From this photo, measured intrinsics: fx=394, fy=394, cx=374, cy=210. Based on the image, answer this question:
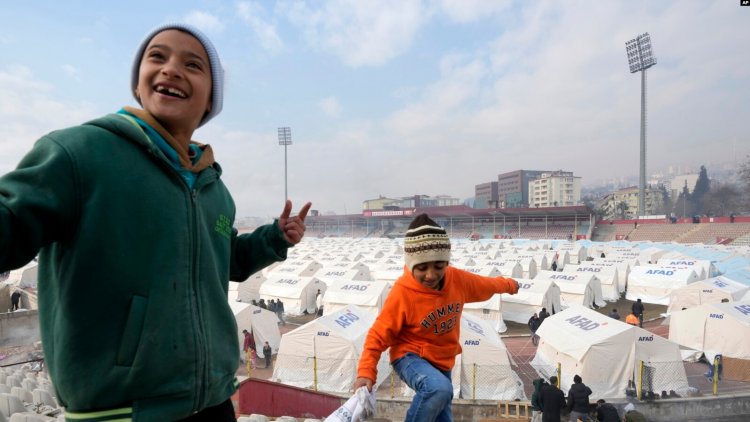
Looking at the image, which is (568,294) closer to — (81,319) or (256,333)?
(256,333)

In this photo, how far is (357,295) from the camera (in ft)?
54.0

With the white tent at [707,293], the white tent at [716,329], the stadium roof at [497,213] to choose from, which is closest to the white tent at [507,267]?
the white tent at [707,293]

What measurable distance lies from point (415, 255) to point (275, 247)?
4.15ft

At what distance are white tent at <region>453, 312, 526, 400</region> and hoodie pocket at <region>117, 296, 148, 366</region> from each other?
9135 millimetres

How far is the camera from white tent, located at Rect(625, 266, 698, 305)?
63.9ft

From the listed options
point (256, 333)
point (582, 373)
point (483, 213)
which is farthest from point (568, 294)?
point (483, 213)

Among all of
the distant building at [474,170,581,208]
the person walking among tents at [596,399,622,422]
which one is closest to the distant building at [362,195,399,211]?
the distant building at [474,170,581,208]

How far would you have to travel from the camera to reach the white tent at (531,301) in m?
16.8

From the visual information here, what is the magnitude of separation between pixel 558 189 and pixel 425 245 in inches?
5687

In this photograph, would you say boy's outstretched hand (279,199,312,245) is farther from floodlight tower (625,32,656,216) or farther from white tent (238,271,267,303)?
floodlight tower (625,32,656,216)

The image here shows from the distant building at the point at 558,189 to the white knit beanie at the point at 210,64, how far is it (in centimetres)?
14028

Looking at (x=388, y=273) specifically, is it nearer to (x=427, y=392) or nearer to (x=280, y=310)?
(x=280, y=310)

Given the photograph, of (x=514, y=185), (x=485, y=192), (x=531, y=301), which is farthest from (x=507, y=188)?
(x=531, y=301)

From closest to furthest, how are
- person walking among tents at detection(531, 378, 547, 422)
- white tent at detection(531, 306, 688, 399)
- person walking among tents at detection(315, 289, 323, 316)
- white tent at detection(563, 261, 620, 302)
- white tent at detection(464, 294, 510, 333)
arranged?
person walking among tents at detection(531, 378, 547, 422) < white tent at detection(531, 306, 688, 399) < white tent at detection(464, 294, 510, 333) < person walking among tents at detection(315, 289, 323, 316) < white tent at detection(563, 261, 620, 302)
